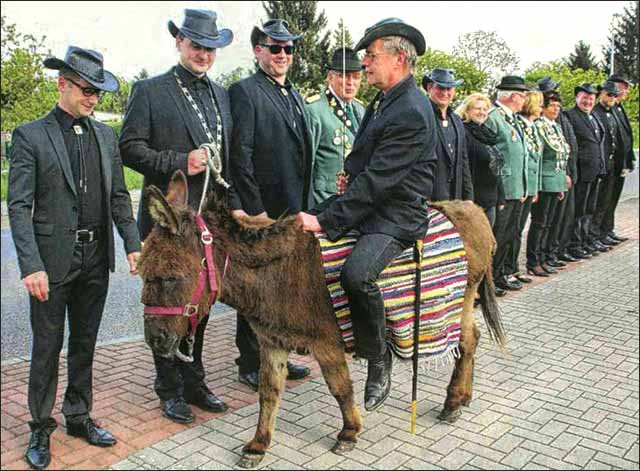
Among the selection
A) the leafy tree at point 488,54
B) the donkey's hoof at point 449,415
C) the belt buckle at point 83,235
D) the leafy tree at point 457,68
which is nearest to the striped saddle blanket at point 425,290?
the donkey's hoof at point 449,415

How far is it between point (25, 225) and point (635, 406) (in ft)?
15.0

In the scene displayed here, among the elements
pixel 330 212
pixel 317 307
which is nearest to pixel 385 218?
pixel 330 212

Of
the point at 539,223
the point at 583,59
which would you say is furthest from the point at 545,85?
the point at 583,59

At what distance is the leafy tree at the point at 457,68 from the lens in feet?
25.1

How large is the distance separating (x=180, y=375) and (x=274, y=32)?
8.88ft

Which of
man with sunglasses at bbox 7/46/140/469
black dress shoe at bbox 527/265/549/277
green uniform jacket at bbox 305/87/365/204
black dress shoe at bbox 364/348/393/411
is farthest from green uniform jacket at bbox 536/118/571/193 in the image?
man with sunglasses at bbox 7/46/140/469

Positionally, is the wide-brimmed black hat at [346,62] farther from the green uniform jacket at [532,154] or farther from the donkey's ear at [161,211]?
the green uniform jacket at [532,154]

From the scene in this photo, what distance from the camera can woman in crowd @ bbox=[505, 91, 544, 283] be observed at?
909 centimetres

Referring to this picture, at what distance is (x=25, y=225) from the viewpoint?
3.83m

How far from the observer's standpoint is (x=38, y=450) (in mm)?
4074

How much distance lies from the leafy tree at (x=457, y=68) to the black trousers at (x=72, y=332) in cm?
407

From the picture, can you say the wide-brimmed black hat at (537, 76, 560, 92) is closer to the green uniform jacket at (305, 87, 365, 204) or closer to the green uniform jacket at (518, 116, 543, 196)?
the green uniform jacket at (518, 116, 543, 196)

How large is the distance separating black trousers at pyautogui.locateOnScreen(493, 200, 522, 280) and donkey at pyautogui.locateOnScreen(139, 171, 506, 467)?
4.87 metres

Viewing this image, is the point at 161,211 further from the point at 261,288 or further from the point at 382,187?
the point at 382,187
